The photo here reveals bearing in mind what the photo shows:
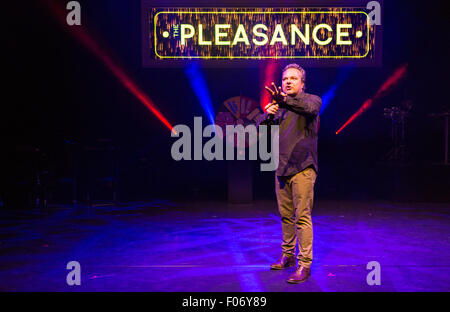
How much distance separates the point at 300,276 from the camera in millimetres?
2457

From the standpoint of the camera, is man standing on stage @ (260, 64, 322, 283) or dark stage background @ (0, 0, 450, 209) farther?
dark stage background @ (0, 0, 450, 209)

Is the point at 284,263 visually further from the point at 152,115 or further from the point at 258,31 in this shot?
the point at 152,115

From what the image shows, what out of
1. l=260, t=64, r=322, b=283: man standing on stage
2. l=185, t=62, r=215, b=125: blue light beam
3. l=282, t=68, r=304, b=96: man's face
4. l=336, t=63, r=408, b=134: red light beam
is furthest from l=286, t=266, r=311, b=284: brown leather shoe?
l=336, t=63, r=408, b=134: red light beam

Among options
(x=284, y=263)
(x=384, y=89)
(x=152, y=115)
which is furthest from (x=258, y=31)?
(x=284, y=263)

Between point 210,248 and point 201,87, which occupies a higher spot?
point 201,87

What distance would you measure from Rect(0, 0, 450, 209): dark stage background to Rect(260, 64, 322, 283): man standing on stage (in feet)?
13.2

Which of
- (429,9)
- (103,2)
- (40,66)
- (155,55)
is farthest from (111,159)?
(429,9)

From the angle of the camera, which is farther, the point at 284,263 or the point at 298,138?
the point at 284,263

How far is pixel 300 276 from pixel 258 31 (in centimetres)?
507

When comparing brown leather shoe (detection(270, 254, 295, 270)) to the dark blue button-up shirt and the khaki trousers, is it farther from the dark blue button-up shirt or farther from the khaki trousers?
the dark blue button-up shirt

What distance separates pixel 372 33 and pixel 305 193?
518 centimetres

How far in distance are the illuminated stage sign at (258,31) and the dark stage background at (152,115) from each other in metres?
0.40

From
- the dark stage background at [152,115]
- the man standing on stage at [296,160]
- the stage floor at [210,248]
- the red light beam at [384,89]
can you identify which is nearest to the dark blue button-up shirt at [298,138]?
the man standing on stage at [296,160]

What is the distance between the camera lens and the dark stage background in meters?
6.79
